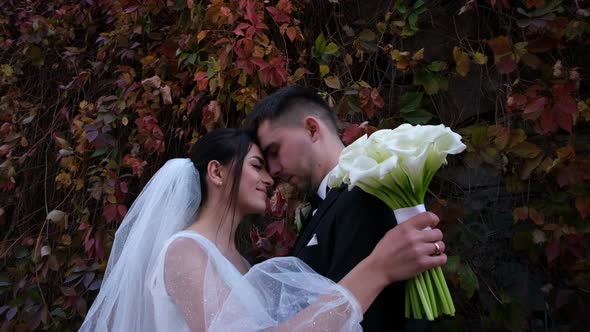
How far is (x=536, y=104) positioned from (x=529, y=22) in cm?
35

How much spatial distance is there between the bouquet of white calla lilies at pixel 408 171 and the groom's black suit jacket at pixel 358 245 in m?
0.09

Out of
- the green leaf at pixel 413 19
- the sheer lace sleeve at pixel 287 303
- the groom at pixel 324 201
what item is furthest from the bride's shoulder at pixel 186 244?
the green leaf at pixel 413 19

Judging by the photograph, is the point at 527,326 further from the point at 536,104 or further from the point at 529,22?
the point at 529,22

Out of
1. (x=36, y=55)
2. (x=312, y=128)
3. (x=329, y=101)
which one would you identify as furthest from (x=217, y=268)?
(x=36, y=55)

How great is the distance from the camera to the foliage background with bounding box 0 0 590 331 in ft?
8.37

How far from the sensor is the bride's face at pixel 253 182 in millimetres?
2465

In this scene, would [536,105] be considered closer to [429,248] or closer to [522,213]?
[522,213]

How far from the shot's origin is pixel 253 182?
247 centimetres

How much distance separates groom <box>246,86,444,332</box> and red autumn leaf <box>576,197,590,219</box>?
88 cm

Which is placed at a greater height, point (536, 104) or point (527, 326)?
point (536, 104)

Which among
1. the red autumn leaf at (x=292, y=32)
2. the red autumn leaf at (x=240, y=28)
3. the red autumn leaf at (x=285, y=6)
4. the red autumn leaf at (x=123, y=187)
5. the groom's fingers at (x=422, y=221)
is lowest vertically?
the red autumn leaf at (x=123, y=187)

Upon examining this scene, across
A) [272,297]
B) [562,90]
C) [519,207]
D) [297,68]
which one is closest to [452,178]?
[519,207]

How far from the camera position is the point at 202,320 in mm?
1956

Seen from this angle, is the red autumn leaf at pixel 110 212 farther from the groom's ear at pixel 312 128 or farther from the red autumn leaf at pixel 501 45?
the red autumn leaf at pixel 501 45
